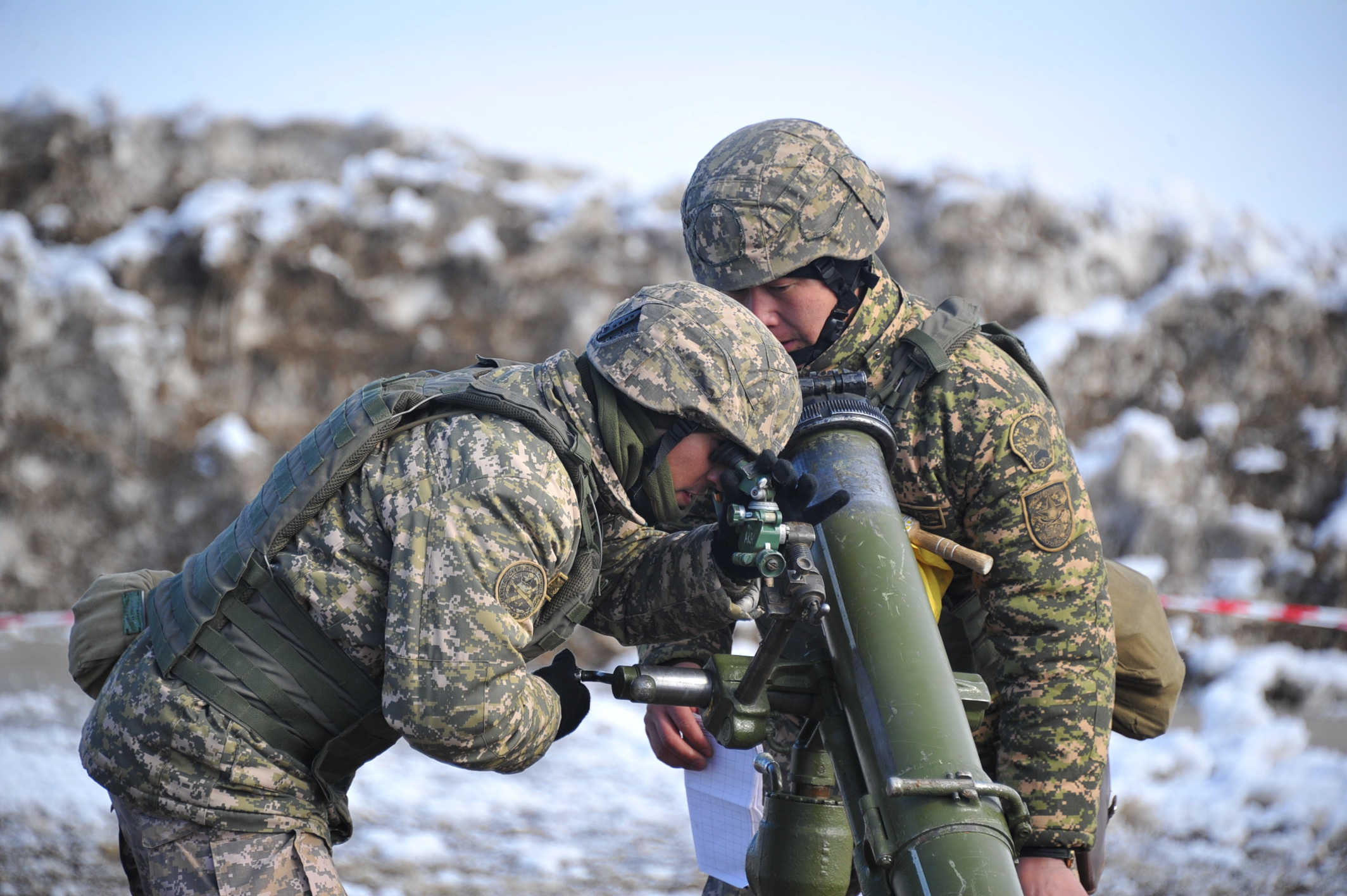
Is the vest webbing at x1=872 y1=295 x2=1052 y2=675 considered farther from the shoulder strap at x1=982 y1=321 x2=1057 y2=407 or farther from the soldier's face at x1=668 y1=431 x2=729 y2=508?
the soldier's face at x1=668 y1=431 x2=729 y2=508

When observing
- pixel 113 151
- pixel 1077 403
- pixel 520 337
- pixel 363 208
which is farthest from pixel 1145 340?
pixel 113 151

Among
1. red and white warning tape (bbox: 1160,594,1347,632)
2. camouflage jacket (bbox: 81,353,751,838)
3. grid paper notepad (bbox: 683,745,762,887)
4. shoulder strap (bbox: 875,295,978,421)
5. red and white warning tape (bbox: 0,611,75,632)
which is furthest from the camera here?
red and white warning tape (bbox: 0,611,75,632)

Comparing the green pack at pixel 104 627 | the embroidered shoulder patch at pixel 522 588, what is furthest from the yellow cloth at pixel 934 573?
the green pack at pixel 104 627

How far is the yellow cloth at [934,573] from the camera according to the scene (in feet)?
8.45

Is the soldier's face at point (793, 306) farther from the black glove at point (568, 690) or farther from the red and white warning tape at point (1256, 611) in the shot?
the red and white warning tape at point (1256, 611)

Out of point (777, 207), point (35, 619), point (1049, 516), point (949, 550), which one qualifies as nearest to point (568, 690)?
point (949, 550)

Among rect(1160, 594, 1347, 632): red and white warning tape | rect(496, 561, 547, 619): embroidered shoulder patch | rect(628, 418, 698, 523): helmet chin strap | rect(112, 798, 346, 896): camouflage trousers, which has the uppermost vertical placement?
rect(1160, 594, 1347, 632): red and white warning tape

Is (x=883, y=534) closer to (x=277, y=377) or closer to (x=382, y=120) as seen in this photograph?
(x=277, y=377)

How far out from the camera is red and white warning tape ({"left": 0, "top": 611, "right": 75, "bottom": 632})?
7305 millimetres

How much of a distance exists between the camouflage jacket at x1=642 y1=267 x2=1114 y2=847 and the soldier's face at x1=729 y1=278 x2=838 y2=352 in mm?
347

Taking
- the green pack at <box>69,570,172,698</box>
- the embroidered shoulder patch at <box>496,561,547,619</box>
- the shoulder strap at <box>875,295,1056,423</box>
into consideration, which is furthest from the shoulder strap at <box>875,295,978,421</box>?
the green pack at <box>69,570,172,698</box>

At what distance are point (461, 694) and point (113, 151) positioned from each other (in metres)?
9.41

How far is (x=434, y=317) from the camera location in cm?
887

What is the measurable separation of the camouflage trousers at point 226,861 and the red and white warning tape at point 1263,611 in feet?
20.8
